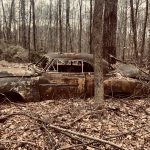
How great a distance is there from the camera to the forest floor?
5.31 m

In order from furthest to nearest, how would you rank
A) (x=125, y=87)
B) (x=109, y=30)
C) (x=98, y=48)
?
1. (x=109, y=30)
2. (x=125, y=87)
3. (x=98, y=48)

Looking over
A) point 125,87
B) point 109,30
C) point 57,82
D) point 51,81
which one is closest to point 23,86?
point 51,81

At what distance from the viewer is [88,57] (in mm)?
8422

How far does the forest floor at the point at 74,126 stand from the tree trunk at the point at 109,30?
3171 millimetres

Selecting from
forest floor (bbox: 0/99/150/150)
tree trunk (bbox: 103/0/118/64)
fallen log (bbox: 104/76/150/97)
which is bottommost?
forest floor (bbox: 0/99/150/150)

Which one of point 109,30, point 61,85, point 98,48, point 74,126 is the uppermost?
point 109,30

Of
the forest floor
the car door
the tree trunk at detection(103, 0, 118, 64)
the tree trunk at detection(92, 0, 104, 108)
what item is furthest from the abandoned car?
the tree trunk at detection(103, 0, 118, 64)

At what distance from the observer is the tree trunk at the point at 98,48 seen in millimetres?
6539

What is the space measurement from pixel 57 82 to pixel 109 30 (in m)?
3.55

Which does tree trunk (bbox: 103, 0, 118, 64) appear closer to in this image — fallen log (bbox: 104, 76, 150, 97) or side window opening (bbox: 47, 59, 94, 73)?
side window opening (bbox: 47, 59, 94, 73)

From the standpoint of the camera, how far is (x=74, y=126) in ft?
20.0

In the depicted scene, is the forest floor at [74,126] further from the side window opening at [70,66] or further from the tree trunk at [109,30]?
the tree trunk at [109,30]

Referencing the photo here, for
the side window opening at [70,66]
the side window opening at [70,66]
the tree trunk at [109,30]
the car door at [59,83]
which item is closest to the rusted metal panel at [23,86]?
the car door at [59,83]

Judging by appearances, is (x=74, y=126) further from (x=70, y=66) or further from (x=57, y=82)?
(x=70, y=66)
